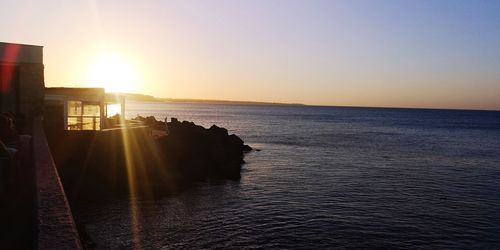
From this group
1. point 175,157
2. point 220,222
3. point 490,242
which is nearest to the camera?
point 490,242

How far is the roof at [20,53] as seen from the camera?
2872 cm

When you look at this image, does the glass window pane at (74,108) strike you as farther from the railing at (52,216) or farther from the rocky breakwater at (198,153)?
the railing at (52,216)

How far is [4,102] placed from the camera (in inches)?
1078

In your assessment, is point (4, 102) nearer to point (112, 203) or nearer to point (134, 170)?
point (134, 170)

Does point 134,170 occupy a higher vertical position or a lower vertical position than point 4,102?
lower

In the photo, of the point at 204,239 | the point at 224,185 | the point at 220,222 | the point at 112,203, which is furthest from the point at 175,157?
the point at 204,239

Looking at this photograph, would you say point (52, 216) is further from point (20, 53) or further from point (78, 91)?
point (20, 53)

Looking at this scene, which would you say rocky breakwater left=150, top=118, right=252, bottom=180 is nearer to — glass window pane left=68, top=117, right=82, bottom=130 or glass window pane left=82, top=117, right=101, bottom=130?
glass window pane left=82, top=117, right=101, bottom=130

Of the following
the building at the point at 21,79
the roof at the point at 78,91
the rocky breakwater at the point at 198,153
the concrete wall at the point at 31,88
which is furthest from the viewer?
the rocky breakwater at the point at 198,153

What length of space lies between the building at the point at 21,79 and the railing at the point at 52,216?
22.1 metres

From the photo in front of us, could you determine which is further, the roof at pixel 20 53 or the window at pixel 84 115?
the roof at pixel 20 53

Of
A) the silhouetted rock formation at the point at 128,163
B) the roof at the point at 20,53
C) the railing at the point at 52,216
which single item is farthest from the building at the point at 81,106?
the railing at the point at 52,216

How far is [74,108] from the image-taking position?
2561 centimetres

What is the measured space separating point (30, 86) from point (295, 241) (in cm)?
2126
